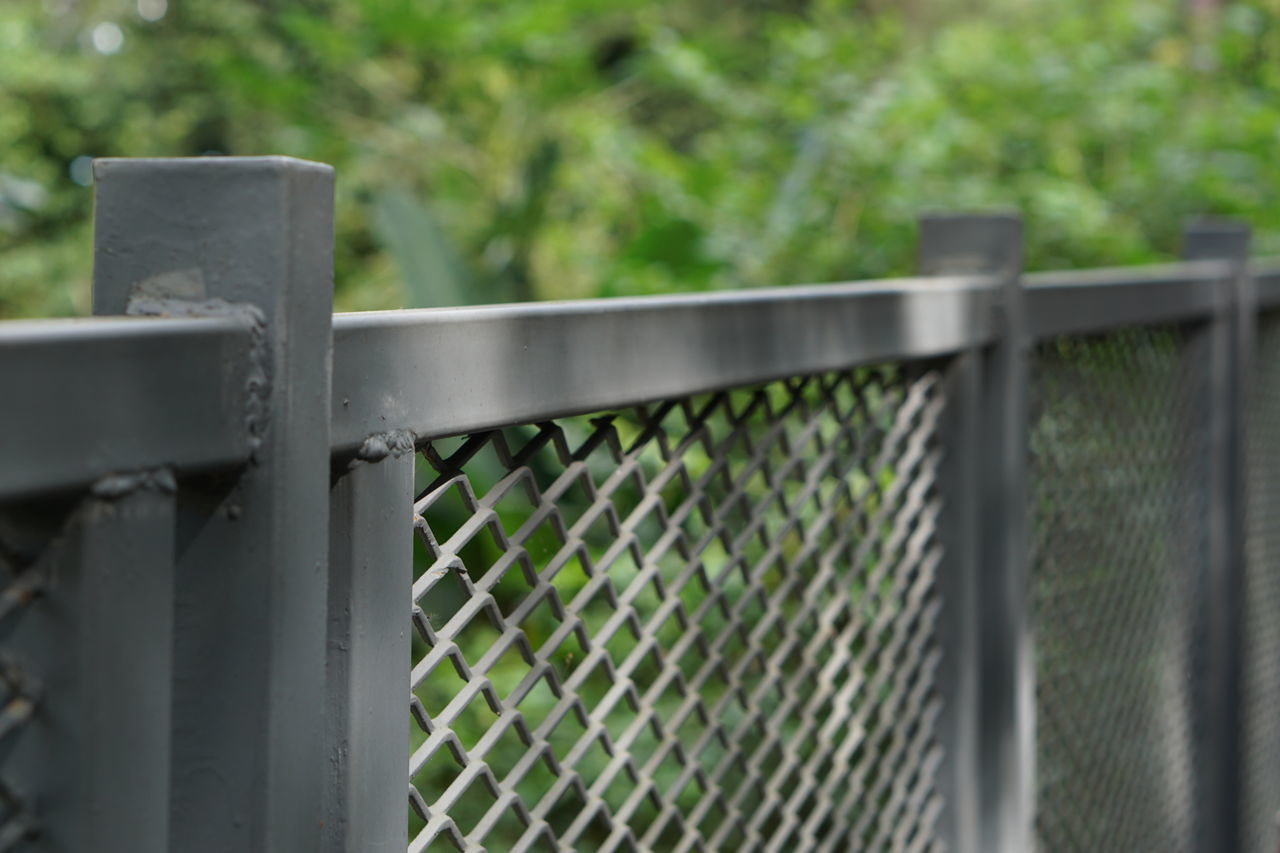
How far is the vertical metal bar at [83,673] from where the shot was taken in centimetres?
58

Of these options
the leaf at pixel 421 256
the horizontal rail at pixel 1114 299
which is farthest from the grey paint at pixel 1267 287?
the leaf at pixel 421 256

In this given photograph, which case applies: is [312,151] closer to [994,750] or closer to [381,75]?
[381,75]

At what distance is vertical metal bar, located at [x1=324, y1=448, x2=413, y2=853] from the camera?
2.56ft

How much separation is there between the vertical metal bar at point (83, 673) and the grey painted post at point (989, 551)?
50.1 inches

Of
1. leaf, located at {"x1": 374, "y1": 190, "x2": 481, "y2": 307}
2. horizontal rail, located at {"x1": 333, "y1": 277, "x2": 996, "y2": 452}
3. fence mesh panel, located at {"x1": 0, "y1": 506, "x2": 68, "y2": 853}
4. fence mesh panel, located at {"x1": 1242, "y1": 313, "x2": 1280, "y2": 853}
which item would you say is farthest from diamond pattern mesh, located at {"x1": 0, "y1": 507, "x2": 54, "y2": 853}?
leaf, located at {"x1": 374, "y1": 190, "x2": 481, "y2": 307}

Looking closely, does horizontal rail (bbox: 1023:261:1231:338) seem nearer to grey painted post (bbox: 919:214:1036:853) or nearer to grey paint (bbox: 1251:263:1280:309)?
grey painted post (bbox: 919:214:1036:853)

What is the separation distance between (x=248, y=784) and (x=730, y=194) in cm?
441

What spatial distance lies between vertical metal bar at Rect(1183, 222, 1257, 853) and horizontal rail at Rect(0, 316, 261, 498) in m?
2.65

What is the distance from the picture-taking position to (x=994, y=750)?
1.77 metres

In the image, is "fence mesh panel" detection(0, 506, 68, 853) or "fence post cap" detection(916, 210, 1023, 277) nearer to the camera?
"fence mesh panel" detection(0, 506, 68, 853)

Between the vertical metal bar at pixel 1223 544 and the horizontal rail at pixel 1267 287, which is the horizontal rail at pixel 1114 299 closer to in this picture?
the vertical metal bar at pixel 1223 544

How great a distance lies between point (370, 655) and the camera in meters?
0.80

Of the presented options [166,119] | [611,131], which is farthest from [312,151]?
[166,119]

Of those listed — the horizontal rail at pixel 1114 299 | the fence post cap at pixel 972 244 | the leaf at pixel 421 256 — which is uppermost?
the leaf at pixel 421 256
